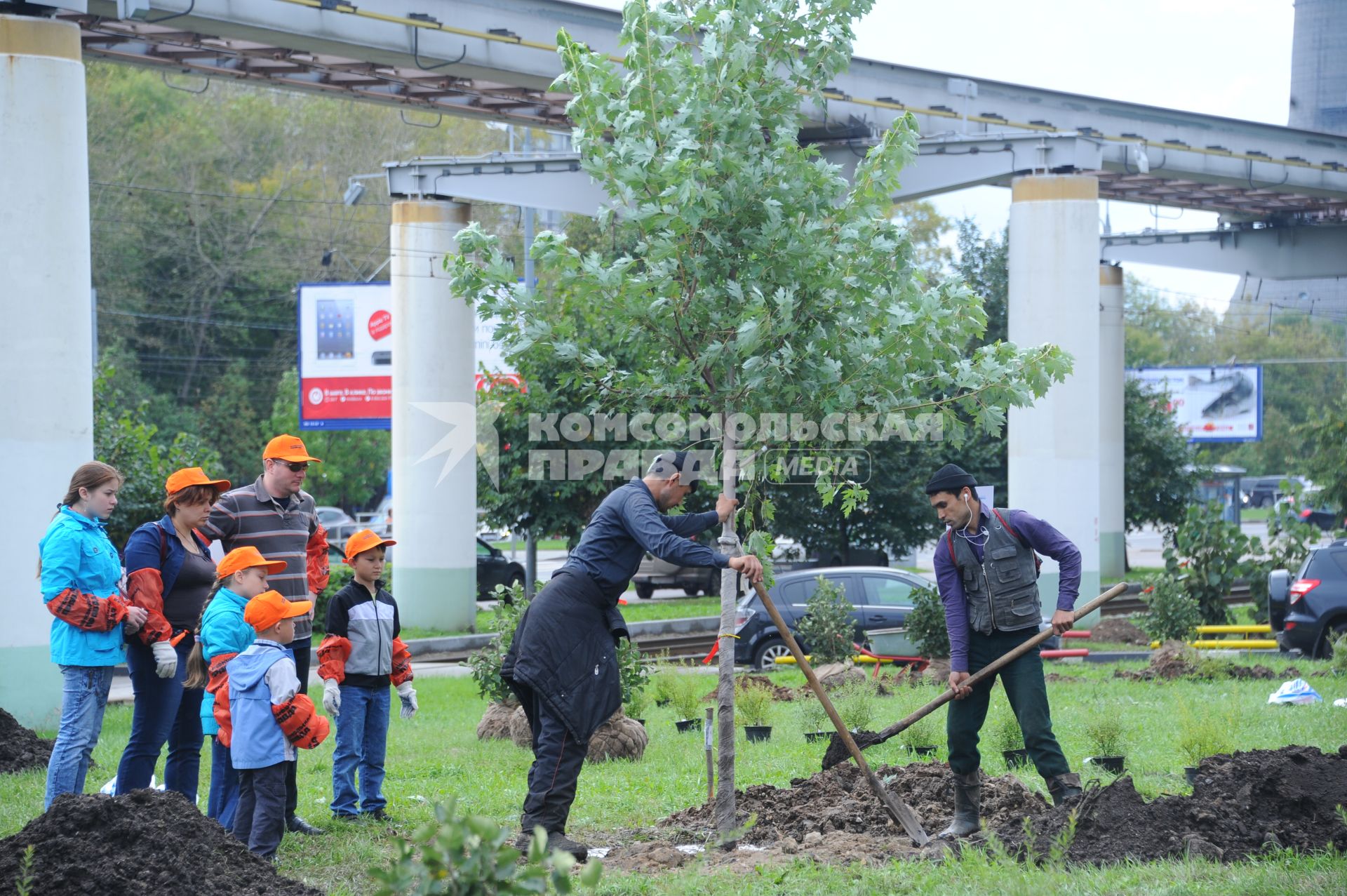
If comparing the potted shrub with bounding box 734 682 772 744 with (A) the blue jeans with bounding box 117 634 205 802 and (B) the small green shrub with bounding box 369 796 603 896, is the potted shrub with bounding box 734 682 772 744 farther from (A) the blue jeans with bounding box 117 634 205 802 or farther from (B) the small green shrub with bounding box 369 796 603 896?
(B) the small green shrub with bounding box 369 796 603 896

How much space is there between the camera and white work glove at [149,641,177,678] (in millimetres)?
6875

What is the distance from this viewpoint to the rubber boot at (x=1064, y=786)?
22.6ft

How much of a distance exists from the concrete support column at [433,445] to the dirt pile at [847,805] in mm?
14683

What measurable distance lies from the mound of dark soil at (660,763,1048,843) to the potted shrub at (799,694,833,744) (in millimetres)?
2046

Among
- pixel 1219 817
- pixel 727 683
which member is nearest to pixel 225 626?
pixel 727 683

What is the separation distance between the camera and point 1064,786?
6.92 m

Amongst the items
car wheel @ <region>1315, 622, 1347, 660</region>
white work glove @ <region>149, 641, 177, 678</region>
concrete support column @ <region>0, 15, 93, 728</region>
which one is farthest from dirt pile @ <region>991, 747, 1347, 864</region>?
car wheel @ <region>1315, 622, 1347, 660</region>

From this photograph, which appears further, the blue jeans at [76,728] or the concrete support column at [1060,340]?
the concrete support column at [1060,340]

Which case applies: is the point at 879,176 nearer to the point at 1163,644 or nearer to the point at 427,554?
the point at 1163,644

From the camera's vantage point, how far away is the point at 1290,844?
609 cm

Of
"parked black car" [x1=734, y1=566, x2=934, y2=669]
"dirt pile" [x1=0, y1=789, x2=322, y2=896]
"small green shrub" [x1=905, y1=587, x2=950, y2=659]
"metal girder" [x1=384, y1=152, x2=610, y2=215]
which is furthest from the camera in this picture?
"metal girder" [x1=384, y1=152, x2=610, y2=215]

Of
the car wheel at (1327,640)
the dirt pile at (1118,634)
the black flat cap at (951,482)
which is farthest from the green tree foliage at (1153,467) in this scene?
the black flat cap at (951,482)

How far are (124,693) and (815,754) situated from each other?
9857mm

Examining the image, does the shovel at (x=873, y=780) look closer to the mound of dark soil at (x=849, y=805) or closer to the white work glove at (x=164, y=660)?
the mound of dark soil at (x=849, y=805)
